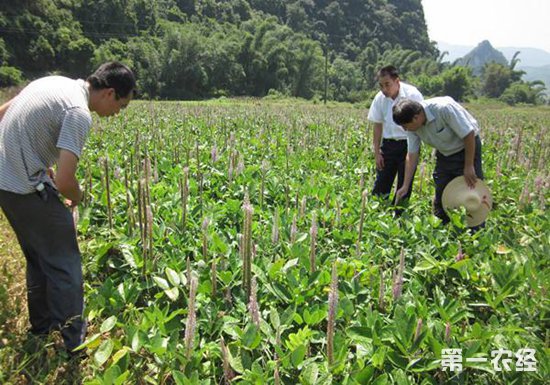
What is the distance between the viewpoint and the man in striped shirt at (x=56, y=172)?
2.21 m

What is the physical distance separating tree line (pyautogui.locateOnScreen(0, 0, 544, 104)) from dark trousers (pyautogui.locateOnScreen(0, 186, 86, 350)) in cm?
4664

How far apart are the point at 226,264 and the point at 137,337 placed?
2.68ft

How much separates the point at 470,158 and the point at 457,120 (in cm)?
37

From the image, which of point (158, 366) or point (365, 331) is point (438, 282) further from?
point (158, 366)

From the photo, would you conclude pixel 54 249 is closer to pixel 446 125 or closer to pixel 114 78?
pixel 114 78

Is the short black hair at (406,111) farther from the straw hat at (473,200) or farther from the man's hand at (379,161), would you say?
the man's hand at (379,161)

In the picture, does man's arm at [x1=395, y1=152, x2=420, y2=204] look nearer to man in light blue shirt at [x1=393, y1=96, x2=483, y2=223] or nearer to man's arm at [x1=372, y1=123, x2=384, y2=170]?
man in light blue shirt at [x1=393, y1=96, x2=483, y2=223]

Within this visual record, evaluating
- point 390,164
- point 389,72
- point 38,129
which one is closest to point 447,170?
point 390,164

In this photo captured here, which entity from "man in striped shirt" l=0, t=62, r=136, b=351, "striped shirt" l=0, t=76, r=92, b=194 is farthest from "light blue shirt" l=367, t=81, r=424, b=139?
"striped shirt" l=0, t=76, r=92, b=194

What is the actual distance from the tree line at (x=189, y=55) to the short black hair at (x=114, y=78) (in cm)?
4636

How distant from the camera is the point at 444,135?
396 centimetres

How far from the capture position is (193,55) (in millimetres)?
56969

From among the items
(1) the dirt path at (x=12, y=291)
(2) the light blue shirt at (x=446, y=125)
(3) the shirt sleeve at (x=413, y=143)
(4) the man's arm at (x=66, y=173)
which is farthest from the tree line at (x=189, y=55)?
(4) the man's arm at (x=66, y=173)

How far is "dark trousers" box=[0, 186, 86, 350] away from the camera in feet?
7.70
